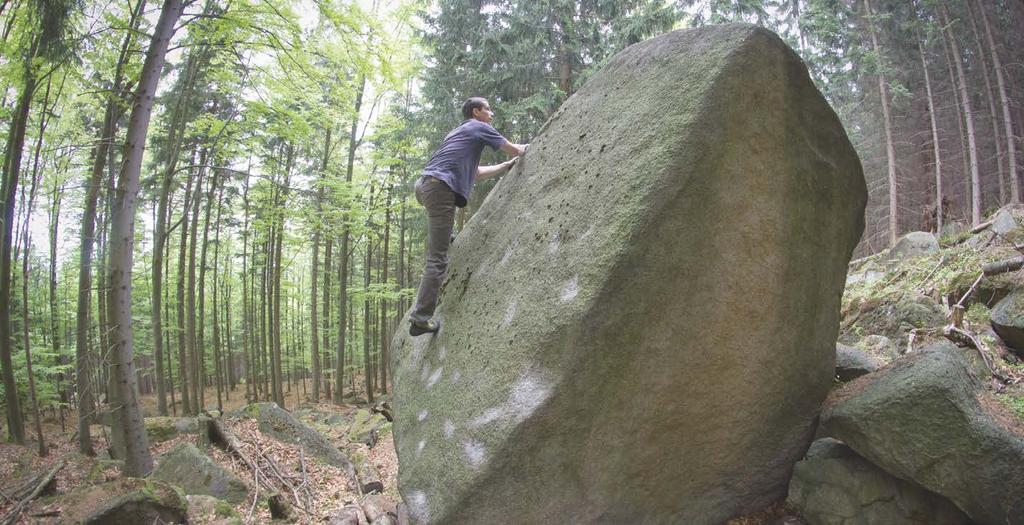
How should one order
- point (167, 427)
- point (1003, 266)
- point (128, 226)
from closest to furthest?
point (1003, 266) < point (128, 226) < point (167, 427)

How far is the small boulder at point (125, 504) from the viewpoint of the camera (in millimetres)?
4570

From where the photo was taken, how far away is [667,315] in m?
3.15

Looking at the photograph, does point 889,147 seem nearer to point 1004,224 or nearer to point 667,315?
point 1004,224

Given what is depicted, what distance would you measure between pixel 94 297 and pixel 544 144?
24.6 meters

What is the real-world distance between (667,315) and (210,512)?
18.5 feet

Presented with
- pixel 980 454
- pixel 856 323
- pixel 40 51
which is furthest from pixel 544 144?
pixel 40 51

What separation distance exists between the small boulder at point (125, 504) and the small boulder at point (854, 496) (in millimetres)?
5819

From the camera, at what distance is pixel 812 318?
3686 mm

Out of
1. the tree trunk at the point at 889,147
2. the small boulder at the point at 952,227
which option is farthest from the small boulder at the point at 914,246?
the tree trunk at the point at 889,147

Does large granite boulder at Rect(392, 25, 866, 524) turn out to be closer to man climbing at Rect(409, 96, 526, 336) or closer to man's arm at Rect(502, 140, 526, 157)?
man climbing at Rect(409, 96, 526, 336)

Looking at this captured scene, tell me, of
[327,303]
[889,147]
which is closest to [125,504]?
[327,303]

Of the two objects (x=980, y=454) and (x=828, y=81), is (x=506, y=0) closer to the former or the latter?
(x=828, y=81)

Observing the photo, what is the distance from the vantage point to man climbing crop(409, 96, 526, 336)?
4531 mm

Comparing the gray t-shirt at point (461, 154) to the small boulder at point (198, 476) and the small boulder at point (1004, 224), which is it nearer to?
the small boulder at point (198, 476)
